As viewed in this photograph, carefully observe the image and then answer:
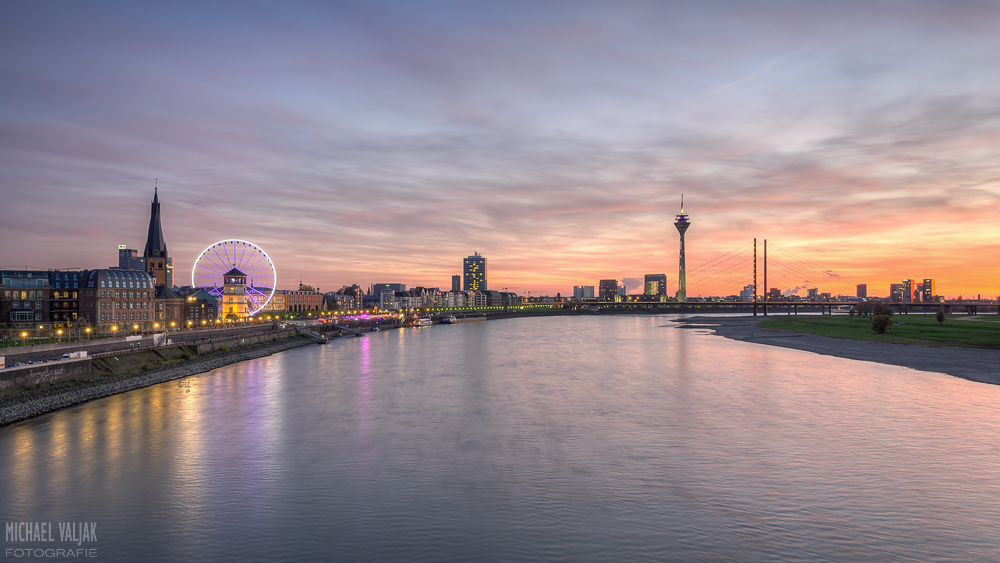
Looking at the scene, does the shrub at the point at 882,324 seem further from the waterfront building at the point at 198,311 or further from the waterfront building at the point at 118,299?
the waterfront building at the point at 198,311

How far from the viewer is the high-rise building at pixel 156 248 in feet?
463

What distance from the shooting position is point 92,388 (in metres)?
46.0

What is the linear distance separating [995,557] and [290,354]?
287 ft

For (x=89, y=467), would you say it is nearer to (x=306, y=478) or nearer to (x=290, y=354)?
(x=306, y=478)

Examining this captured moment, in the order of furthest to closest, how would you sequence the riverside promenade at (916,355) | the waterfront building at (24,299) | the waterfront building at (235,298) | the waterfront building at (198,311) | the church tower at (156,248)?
→ the waterfront building at (235,298), the church tower at (156,248), the waterfront building at (198,311), the waterfront building at (24,299), the riverside promenade at (916,355)

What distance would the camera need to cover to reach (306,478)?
24.7 m

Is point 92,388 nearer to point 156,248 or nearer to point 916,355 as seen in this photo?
point 916,355

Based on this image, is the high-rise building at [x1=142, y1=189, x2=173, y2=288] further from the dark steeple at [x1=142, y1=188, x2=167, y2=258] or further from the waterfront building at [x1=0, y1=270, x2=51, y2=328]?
the waterfront building at [x1=0, y1=270, x2=51, y2=328]

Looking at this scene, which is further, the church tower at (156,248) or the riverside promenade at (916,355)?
the church tower at (156,248)

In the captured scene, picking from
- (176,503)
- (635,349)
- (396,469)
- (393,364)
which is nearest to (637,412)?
(396,469)

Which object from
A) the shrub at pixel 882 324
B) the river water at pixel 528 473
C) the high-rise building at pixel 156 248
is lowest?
the river water at pixel 528 473

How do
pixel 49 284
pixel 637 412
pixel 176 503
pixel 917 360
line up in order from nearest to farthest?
pixel 176 503 < pixel 637 412 < pixel 917 360 < pixel 49 284

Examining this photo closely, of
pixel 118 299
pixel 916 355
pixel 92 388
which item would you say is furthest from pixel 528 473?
pixel 118 299

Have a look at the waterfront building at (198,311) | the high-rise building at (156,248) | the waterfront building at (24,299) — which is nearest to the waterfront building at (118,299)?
the waterfront building at (24,299)
